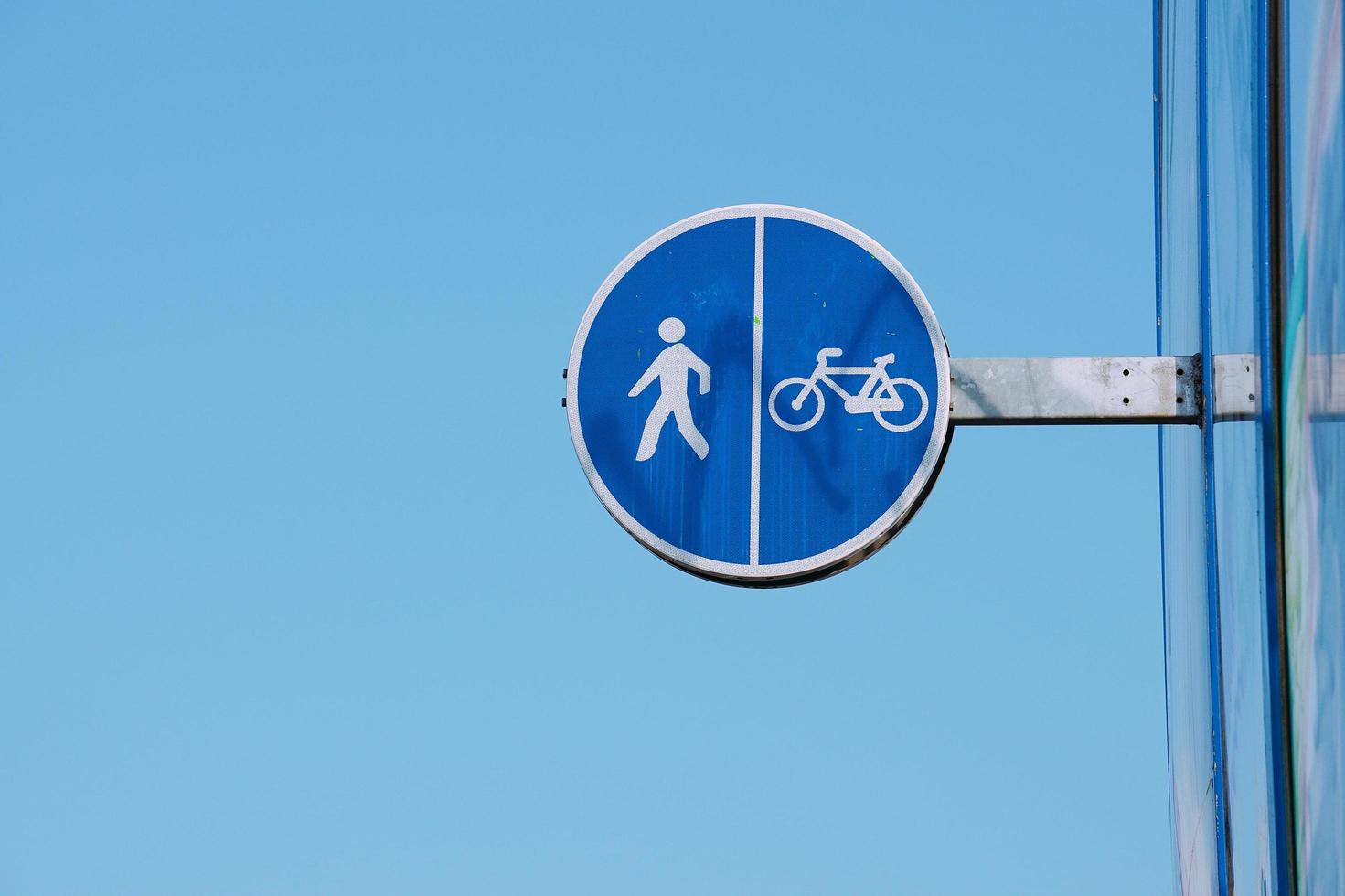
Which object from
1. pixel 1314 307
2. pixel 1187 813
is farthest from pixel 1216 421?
pixel 1187 813

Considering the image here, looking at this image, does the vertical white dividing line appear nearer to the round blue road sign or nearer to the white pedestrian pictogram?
the round blue road sign

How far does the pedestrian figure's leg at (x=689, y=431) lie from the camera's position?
4.45m

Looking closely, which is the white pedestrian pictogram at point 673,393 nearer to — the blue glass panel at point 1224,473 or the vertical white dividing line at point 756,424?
the vertical white dividing line at point 756,424

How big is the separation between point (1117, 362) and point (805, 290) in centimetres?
81

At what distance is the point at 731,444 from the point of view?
446cm

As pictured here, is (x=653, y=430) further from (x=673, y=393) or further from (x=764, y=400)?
(x=764, y=400)

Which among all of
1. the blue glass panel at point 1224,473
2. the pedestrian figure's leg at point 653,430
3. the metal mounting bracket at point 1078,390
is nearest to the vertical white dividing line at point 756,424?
the pedestrian figure's leg at point 653,430

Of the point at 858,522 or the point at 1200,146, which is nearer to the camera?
the point at 858,522

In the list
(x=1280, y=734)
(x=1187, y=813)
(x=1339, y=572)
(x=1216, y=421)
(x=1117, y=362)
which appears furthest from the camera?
(x=1187, y=813)

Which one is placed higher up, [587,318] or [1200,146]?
[1200,146]

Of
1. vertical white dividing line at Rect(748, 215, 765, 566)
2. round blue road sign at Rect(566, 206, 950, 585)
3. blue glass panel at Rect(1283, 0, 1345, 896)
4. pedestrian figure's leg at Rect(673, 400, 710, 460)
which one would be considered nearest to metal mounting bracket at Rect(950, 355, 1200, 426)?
round blue road sign at Rect(566, 206, 950, 585)

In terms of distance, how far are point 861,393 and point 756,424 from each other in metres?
0.28

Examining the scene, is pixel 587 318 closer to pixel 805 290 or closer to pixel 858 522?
pixel 805 290

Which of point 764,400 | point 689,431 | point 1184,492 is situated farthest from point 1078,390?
point 1184,492
